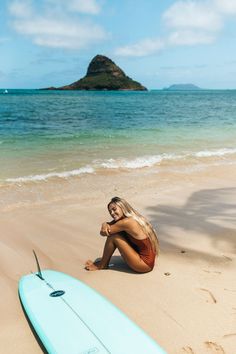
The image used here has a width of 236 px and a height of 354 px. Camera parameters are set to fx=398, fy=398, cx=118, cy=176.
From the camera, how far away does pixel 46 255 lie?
5523mm

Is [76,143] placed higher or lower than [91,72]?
lower

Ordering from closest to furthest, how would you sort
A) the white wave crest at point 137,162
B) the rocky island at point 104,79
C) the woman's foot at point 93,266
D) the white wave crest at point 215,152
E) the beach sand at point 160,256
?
the beach sand at point 160,256 → the woman's foot at point 93,266 → the white wave crest at point 137,162 → the white wave crest at point 215,152 → the rocky island at point 104,79

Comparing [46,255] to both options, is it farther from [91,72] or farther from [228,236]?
[91,72]

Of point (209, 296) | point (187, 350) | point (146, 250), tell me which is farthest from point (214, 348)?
point (146, 250)

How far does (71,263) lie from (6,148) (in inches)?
442

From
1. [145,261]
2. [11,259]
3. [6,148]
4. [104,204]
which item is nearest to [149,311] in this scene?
[145,261]

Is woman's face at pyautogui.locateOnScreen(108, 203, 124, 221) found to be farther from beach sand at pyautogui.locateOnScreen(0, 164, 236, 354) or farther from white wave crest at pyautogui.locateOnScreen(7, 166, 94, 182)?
white wave crest at pyautogui.locateOnScreen(7, 166, 94, 182)

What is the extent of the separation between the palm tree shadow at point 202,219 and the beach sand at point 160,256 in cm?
2

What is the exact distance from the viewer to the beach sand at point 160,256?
3.73m

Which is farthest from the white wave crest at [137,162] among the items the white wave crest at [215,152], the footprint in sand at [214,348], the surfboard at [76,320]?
the footprint in sand at [214,348]

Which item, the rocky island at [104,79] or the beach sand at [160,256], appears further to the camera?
the rocky island at [104,79]

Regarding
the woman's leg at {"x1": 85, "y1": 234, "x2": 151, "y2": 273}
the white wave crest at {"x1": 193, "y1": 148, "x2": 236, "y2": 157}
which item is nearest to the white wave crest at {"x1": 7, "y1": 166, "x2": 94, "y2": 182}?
the white wave crest at {"x1": 193, "y1": 148, "x2": 236, "y2": 157}

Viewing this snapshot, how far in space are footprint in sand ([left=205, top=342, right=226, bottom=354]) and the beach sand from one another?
1 centimetres

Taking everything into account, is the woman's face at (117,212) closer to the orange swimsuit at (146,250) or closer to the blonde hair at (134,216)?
the blonde hair at (134,216)
